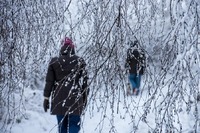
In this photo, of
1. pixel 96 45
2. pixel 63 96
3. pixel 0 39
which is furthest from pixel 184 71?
pixel 63 96

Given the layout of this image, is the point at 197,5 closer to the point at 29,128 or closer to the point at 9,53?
the point at 9,53

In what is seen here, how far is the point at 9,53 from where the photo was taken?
11.4ft

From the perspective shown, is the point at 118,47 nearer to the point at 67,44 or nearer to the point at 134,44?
the point at 134,44

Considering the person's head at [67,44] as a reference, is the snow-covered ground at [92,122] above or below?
below

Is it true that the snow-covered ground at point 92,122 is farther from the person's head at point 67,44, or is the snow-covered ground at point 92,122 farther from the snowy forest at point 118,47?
the snowy forest at point 118,47

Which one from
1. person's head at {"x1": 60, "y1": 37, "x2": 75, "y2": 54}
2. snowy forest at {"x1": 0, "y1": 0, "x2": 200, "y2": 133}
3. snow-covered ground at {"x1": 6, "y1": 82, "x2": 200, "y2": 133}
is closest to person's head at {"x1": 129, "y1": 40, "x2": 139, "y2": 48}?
snowy forest at {"x1": 0, "y1": 0, "x2": 200, "y2": 133}

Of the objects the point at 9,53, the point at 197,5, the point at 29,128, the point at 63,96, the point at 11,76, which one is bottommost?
the point at 29,128

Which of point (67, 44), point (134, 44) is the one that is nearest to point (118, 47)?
point (134, 44)

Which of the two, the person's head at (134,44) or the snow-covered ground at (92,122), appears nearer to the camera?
the person's head at (134,44)

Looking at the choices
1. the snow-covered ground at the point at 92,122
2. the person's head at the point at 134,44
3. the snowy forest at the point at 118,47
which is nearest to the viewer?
the snowy forest at the point at 118,47

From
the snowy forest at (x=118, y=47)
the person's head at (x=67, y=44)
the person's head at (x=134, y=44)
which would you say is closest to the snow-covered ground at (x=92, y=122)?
the person's head at (x=67, y=44)

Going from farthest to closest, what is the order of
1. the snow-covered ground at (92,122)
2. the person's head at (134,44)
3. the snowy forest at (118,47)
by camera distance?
the snow-covered ground at (92,122) → the person's head at (134,44) → the snowy forest at (118,47)

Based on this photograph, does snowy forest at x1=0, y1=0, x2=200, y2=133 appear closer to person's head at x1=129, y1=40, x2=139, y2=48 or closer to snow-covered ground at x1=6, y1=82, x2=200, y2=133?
person's head at x1=129, y1=40, x2=139, y2=48

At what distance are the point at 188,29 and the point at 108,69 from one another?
576 mm
